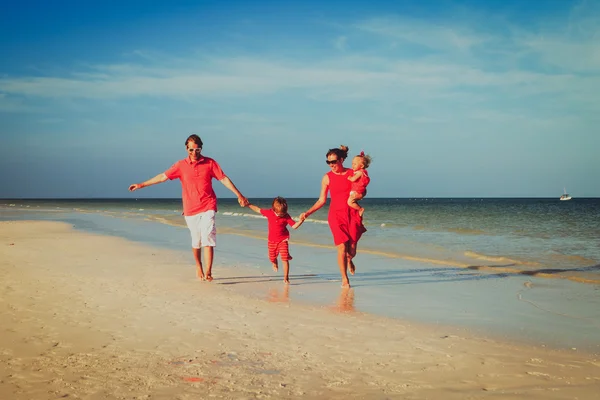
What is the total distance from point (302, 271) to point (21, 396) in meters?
7.13

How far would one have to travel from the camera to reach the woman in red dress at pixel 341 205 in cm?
831

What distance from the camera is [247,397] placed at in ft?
11.8

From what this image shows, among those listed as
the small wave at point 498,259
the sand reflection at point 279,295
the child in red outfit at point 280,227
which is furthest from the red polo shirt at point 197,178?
the small wave at point 498,259

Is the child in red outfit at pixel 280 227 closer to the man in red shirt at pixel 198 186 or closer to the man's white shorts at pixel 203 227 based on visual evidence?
the man in red shirt at pixel 198 186

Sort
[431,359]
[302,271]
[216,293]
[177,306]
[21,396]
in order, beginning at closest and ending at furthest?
[21,396] → [431,359] → [177,306] → [216,293] → [302,271]

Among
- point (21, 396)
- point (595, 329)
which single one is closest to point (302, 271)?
point (595, 329)

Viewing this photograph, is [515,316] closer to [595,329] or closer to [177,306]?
[595,329]

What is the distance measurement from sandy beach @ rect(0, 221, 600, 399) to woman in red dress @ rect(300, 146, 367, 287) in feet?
3.57

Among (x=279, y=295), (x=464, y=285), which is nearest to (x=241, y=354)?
(x=279, y=295)

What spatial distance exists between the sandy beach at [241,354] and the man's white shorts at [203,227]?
133 centimetres

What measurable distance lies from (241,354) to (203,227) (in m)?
4.32

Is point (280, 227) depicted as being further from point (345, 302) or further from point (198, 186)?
point (345, 302)

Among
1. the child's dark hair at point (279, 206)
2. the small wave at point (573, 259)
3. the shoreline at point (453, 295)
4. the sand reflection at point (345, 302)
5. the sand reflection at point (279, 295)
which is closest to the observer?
the shoreline at point (453, 295)

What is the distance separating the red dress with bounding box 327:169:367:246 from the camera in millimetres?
8305
